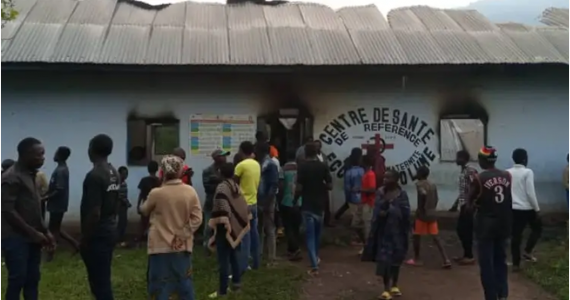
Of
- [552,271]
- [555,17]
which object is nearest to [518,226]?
[552,271]

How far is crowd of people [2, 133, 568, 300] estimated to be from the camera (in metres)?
5.35

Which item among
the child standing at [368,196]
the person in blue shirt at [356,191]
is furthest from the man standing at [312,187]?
the person in blue shirt at [356,191]

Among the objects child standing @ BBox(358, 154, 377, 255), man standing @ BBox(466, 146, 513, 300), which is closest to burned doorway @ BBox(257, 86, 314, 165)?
child standing @ BBox(358, 154, 377, 255)

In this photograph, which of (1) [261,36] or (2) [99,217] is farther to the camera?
Answer: (1) [261,36]

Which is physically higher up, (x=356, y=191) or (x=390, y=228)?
(x=356, y=191)

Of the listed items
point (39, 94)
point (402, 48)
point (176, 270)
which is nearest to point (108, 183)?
point (176, 270)

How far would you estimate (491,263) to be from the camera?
6574 millimetres

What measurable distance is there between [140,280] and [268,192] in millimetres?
1847

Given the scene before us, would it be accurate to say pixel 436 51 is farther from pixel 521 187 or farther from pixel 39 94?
pixel 39 94

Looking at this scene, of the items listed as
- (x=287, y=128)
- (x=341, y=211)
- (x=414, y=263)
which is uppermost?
(x=287, y=128)

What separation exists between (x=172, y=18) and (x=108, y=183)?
23.6ft

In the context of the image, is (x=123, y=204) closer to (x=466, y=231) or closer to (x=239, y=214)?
(x=239, y=214)

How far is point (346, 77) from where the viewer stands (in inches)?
434

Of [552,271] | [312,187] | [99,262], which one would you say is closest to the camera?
[99,262]
